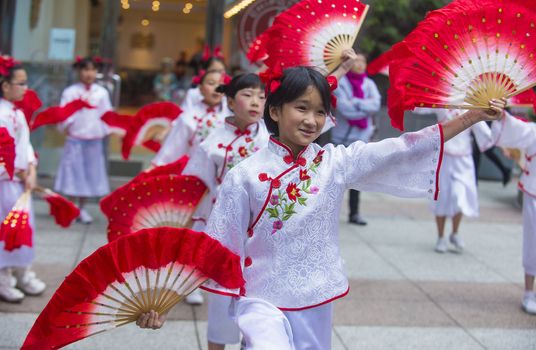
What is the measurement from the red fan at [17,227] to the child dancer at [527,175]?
309cm

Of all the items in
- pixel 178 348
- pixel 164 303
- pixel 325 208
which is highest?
pixel 325 208

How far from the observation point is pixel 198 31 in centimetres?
1753

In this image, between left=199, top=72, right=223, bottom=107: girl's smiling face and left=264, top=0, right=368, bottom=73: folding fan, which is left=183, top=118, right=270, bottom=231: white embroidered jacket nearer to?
left=264, top=0, right=368, bottom=73: folding fan

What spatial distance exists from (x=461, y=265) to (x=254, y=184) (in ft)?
13.6

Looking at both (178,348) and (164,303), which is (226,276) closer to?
(164,303)

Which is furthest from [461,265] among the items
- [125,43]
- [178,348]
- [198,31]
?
[125,43]

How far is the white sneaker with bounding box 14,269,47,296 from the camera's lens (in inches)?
207

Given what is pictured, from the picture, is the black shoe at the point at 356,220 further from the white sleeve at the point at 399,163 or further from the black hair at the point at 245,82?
the white sleeve at the point at 399,163

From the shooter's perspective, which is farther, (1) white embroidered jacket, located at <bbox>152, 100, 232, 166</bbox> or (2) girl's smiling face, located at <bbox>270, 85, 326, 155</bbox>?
(1) white embroidered jacket, located at <bbox>152, 100, 232, 166</bbox>

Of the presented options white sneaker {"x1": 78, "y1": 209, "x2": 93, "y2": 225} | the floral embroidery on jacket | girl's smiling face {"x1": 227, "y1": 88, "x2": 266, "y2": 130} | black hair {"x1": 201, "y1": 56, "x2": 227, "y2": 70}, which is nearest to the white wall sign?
white sneaker {"x1": 78, "y1": 209, "x2": 93, "y2": 225}

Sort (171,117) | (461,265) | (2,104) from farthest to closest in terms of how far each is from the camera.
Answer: (461,265) → (171,117) → (2,104)

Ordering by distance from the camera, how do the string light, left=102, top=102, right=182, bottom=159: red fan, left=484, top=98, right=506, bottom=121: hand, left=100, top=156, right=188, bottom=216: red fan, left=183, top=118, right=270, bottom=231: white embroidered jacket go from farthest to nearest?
the string light, left=102, top=102, right=182, bottom=159: red fan, left=100, top=156, right=188, bottom=216: red fan, left=183, top=118, right=270, bottom=231: white embroidered jacket, left=484, top=98, right=506, bottom=121: hand

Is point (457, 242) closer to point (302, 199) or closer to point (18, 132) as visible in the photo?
point (18, 132)

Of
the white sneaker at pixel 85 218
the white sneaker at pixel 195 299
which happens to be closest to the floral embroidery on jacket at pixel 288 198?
the white sneaker at pixel 195 299
